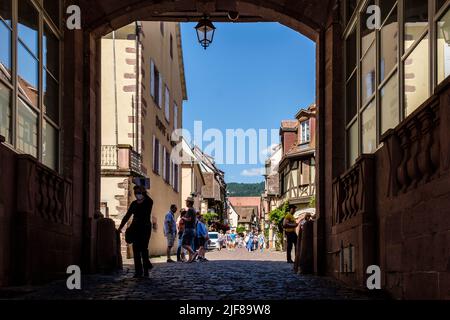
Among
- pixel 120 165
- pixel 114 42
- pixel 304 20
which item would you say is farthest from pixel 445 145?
pixel 114 42

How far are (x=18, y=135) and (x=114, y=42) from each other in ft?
49.0

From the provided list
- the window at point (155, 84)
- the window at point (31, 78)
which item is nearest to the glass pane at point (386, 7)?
the window at point (31, 78)

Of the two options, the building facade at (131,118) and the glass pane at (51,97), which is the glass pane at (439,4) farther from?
the building facade at (131,118)

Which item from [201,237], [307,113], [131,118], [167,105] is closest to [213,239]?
[307,113]

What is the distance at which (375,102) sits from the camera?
30.9 feet

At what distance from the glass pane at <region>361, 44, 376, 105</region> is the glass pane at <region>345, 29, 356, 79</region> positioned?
83cm

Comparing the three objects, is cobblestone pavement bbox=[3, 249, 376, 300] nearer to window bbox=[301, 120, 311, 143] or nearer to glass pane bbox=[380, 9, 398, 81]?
glass pane bbox=[380, 9, 398, 81]

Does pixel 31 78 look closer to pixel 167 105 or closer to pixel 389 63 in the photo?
pixel 389 63

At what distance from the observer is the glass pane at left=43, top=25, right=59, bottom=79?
11.1 meters

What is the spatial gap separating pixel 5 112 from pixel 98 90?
449 centimetres

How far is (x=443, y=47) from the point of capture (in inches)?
242

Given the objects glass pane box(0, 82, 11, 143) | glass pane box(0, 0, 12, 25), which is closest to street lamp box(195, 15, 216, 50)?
glass pane box(0, 0, 12, 25)

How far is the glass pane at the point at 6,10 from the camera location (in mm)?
8789
